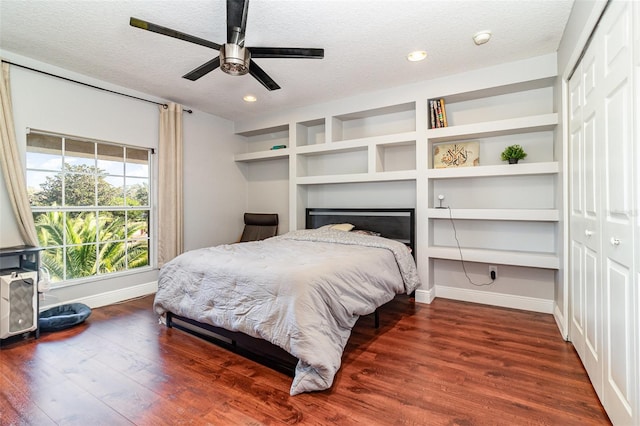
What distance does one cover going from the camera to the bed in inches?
73.2

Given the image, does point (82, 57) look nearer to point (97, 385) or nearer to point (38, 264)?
point (38, 264)

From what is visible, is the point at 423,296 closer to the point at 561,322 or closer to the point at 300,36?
the point at 561,322

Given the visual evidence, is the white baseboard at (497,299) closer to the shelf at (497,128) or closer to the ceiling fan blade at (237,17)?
the shelf at (497,128)

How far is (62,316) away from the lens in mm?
2773

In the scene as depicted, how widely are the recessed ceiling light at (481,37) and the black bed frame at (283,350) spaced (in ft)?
5.82

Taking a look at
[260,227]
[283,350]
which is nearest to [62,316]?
[283,350]

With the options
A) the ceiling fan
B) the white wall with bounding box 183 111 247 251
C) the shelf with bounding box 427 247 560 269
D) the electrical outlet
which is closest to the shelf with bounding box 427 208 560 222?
the shelf with bounding box 427 247 560 269

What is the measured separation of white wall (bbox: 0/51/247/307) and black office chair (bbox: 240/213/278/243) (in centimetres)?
32

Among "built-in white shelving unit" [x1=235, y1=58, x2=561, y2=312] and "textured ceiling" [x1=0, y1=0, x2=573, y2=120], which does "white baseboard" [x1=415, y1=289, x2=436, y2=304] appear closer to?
"built-in white shelving unit" [x1=235, y1=58, x2=561, y2=312]

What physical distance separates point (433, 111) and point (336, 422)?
3.15m

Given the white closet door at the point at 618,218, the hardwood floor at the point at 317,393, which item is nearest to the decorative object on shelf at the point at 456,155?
the hardwood floor at the point at 317,393

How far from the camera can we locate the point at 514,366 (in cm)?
208

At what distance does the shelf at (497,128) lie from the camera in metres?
2.93

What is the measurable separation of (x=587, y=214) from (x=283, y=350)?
2112 millimetres
